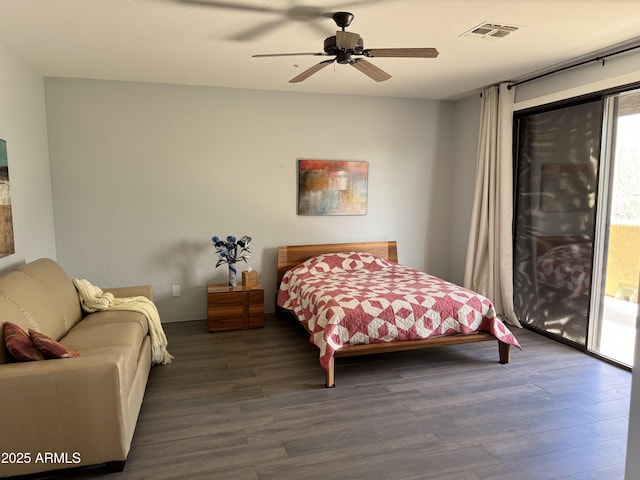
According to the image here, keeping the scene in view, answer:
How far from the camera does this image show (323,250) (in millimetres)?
4980

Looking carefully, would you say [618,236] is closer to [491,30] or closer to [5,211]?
[491,30]

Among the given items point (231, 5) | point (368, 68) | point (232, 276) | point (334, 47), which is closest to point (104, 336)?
point (232, 276)

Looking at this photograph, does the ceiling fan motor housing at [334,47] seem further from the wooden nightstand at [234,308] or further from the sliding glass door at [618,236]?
the wooden nightstand at [234,308]

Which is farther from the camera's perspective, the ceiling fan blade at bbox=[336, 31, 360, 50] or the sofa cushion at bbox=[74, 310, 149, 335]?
the sofa cushion at bbox=[74, 310, 149, 335]

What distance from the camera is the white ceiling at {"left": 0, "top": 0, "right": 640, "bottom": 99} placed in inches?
103

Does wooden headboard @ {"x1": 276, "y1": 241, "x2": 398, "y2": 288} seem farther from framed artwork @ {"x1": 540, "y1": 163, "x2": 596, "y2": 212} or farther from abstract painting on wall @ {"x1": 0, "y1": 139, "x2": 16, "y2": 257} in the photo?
abstract painting on wall @ {"x1": 0, "y1": 139, "x2": 16, "y2": 257}

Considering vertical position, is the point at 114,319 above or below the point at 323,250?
below

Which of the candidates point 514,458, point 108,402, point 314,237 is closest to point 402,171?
point 314,237

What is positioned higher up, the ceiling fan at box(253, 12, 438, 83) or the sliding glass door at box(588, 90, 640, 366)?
the ceiling fan at box(253, 12, 438, 83)

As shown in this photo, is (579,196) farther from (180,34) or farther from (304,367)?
(180,34)

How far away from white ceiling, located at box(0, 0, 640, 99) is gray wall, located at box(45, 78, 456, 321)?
0.40 meters

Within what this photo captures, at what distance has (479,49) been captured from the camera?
3365mm

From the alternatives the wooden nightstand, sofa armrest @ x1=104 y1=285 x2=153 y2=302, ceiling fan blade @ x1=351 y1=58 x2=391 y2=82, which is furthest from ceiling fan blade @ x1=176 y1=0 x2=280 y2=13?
the wooden nightstand

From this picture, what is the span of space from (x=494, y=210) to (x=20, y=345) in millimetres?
4267
